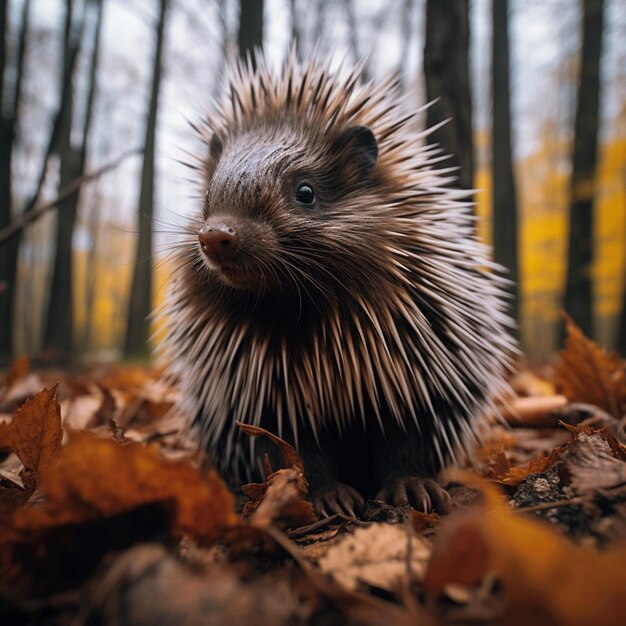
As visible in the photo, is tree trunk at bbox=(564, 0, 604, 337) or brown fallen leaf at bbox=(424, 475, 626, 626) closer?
brown fallen leaf at bbox=(424, 475, 626, 626)

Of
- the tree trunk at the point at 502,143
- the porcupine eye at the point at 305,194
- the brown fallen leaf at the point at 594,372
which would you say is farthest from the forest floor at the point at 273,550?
the tree trunk at the point at 502,143

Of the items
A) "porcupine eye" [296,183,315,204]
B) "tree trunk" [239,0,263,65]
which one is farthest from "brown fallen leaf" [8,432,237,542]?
"tree trunk" [239,0,263,65]

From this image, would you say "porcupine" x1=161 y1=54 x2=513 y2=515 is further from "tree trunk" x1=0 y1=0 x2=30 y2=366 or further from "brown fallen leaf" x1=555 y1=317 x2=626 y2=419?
"tree trunk" x1=0 y1=0 x2=30 y2=366

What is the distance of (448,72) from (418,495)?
11.3 feet

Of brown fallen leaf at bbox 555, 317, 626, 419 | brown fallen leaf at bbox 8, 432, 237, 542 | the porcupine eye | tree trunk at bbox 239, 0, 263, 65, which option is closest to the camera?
brown fallen leaf at bbox 8, 432, 237, 542

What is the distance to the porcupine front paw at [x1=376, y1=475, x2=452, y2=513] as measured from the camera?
2.17m

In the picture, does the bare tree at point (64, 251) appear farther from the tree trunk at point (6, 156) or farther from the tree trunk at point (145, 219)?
the tree trunk at point (6, 156)

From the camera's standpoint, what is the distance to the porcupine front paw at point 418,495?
2168 mm

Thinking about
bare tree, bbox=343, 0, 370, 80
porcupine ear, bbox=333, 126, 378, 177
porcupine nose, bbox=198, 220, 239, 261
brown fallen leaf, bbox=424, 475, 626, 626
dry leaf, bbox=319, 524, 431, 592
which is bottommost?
dry leaf, bbox=319, 524, 431, 592

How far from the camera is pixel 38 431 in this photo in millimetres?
1965

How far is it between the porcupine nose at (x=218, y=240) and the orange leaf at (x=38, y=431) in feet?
2.68

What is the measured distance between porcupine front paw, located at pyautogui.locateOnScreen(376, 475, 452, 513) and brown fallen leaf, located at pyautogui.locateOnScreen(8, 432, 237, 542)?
1136 millimetres

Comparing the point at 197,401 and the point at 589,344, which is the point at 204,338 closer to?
the point at 197,401

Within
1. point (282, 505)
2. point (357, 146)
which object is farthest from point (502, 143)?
point (282, 505)
